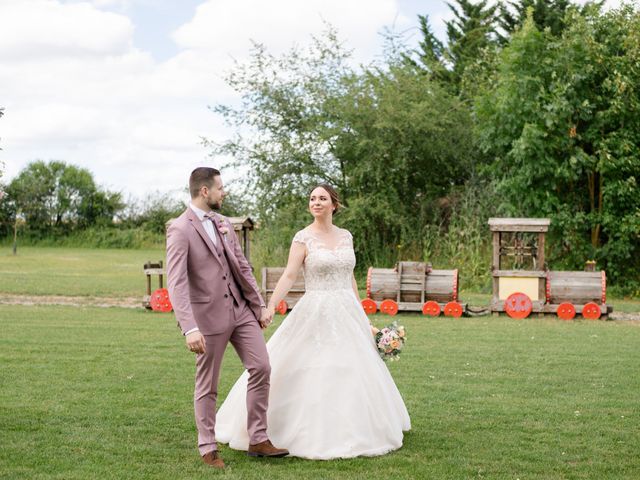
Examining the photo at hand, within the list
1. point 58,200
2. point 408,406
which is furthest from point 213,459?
point 58,200

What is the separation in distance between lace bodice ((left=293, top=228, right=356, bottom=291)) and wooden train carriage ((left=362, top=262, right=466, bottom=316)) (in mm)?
10207

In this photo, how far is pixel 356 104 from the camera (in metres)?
25.3

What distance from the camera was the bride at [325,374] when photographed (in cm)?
629

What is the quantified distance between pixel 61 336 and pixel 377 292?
673cm

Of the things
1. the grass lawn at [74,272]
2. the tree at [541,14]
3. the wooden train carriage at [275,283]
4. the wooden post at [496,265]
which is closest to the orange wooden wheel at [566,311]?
the wooden post at [496,265]

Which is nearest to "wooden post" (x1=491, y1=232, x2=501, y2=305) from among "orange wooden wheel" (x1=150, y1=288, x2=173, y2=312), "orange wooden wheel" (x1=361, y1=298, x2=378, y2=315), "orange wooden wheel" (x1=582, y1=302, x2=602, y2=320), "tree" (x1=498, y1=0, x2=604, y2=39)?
"orange wooden wheel" (x1=582, y1=302, x2=602, y2=320)

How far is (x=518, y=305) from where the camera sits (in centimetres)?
1667

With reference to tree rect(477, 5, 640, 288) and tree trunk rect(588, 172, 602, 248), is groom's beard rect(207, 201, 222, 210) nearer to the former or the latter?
tree rect(477, 5, 640, 288)

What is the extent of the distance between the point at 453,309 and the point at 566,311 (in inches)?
81.3

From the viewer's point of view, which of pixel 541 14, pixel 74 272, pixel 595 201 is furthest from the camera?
pixel 541 14

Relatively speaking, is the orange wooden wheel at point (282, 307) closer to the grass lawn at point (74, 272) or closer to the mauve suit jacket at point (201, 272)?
the grass lawn at point (74, 272)

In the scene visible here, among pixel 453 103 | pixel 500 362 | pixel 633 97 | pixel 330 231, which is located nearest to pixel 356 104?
pixel 453 103

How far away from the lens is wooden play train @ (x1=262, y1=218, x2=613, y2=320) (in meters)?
16.5

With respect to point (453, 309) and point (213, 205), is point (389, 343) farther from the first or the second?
point (453, 309)
